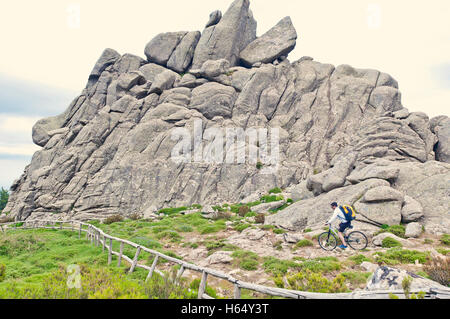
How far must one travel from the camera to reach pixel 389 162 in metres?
24.3

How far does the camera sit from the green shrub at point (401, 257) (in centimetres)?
1307

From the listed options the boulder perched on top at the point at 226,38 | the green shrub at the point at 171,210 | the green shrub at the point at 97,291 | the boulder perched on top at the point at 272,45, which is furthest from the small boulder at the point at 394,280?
the boulder perched on top at the point at 226,38

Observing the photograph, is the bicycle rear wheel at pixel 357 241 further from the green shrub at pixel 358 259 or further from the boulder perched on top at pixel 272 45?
the boulder perched on top at pixel 272 45

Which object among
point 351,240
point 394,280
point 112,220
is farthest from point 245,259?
point 112,220

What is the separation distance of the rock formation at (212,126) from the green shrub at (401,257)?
1025 centimetres

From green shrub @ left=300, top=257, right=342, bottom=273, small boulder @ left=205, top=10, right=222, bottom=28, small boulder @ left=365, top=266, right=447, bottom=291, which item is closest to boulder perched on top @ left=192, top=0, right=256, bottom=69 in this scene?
small boulder @ left=205, top=10, right=222, bottom=28

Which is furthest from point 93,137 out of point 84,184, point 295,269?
point 295,269

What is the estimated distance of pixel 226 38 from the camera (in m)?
53.2

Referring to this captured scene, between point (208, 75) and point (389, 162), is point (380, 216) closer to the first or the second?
point (389, 162)

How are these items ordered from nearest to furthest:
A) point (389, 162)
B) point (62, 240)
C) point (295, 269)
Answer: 1. point (295, 269)
2. point (62, 240)
3. point (389, 162)

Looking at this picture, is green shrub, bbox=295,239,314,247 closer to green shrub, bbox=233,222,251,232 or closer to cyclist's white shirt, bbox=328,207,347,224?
cyclist's white shirt, bbox=328,207,347,224

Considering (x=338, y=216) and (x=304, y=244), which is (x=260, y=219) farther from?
(x=338, y=216)

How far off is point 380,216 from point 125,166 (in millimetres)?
32960

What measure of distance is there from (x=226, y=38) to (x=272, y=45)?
9.13 metres
